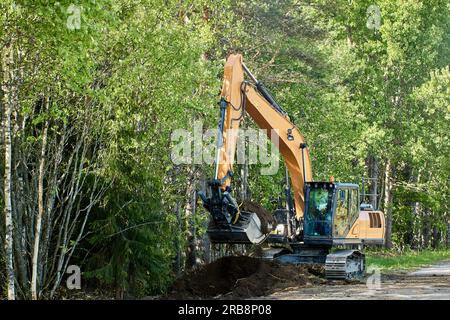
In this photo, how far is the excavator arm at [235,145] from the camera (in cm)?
1905

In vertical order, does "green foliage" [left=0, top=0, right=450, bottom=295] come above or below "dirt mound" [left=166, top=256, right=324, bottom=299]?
above

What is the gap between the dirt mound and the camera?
19.8 m

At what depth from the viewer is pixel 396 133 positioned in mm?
44844

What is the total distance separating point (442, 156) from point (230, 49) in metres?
20.3

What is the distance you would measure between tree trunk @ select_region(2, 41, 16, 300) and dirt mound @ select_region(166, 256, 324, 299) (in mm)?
5201

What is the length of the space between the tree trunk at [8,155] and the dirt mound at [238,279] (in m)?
5.20

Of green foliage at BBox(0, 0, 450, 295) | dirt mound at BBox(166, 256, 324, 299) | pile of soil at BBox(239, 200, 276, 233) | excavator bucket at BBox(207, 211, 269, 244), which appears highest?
green foliage at BBox(0, 0, 450, 295)

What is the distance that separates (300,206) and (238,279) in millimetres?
4134

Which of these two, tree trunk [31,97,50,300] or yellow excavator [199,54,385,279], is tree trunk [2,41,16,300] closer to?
tree trunk [31,97,50,300]

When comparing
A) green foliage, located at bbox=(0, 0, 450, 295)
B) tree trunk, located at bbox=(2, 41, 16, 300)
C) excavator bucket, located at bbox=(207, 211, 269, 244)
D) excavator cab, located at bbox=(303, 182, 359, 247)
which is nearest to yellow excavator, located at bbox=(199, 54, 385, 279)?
excavator cab, located at bbox=(303, 182, 359, 247)

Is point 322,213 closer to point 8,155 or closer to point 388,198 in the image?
point 8,155

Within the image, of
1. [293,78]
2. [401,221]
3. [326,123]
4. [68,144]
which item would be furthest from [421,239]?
[68,144]

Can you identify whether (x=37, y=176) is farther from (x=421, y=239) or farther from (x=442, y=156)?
(x=421, y=239)

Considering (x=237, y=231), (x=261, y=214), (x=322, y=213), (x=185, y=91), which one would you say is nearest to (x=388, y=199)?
(x=322, y=213)
